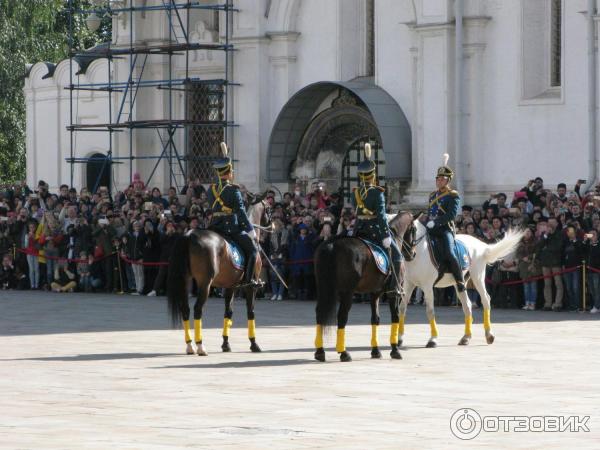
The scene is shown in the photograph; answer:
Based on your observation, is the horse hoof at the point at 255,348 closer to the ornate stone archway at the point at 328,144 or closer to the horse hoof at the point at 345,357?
the horse hoof at the point at 345,357

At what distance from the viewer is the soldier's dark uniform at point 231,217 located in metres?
20.2

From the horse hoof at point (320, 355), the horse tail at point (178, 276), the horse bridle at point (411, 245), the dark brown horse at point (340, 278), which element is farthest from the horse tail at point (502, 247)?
the horse tail at point (178, 276)

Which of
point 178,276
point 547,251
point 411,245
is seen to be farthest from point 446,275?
point 547,251

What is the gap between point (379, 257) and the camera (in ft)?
62.3

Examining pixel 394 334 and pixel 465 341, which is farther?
pixel 465 341

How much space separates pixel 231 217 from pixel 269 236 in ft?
37.3

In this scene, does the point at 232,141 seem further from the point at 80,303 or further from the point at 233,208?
the point at 233,208

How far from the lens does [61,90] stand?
44.5 m

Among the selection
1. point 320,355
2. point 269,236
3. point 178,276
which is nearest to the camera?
point 320,355

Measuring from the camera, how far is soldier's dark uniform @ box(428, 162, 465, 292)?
2088cm

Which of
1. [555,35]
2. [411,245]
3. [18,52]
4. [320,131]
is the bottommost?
[411,245]

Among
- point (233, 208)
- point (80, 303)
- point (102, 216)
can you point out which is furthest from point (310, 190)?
point (233, 208)

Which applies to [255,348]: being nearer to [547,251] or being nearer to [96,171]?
[547,251]

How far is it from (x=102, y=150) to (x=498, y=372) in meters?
26.7
